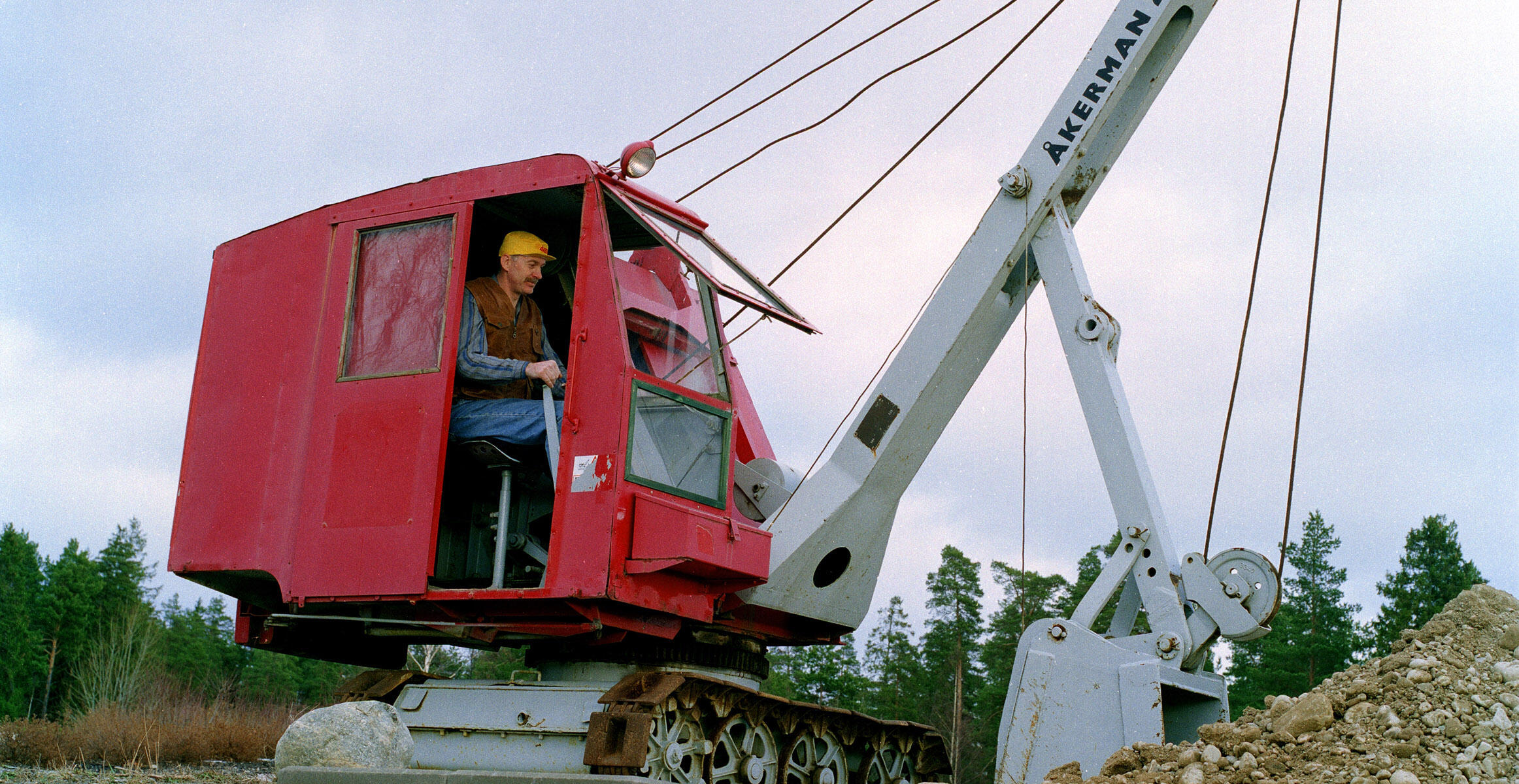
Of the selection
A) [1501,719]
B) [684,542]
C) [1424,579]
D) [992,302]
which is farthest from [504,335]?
[1424,579]

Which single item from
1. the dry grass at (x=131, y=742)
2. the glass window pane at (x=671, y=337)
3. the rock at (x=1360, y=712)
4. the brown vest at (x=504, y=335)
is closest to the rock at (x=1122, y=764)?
the rock at (x=1360, y=712)

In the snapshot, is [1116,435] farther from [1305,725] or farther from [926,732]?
[926,732]

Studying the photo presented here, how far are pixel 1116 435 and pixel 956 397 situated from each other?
1.08 metres

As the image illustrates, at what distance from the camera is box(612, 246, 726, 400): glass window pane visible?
21.6 feet

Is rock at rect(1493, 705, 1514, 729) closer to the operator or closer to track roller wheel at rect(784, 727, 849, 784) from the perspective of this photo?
track roller wheel at rect(784, 727, 849, 784)

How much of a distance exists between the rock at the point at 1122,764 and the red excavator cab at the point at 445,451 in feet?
6.60

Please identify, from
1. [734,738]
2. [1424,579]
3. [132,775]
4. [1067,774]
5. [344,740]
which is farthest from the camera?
[1424,579]

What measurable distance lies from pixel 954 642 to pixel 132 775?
24219mm

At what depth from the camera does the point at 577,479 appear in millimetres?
6055

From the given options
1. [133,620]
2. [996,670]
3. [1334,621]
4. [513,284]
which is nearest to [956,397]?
[513,284]

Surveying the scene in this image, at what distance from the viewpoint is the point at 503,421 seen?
6.45 m

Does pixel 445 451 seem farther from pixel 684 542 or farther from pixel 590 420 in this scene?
pixel 684 542

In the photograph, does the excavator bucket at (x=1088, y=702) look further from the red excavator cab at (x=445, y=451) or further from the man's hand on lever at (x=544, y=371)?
the man's hand on lever at (x=544, y=371)

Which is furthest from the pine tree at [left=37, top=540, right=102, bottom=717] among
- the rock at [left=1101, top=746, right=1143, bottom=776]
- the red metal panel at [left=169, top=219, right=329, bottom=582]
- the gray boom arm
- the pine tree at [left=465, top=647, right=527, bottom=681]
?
the rock at [left=1101, top=746, right=1143, bottom=776]
